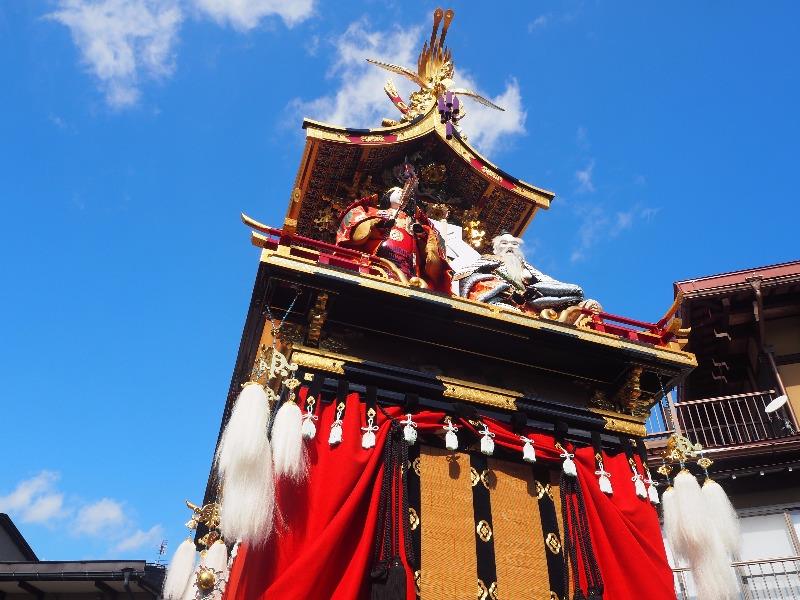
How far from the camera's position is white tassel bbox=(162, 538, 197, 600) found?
347 inches

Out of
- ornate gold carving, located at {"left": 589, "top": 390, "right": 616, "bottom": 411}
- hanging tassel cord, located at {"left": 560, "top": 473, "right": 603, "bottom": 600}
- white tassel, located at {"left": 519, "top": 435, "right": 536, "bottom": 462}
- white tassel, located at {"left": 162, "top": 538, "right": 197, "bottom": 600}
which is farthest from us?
ornate gold carving, located at {"left": 589, "top": 390, "right": 616, "bottom": 411}

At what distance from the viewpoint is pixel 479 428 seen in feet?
27.3

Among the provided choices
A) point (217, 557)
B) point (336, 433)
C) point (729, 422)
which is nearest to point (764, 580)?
point (729, 422)

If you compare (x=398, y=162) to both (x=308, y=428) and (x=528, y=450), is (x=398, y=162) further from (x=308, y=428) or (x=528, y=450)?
(x=308, y=428)

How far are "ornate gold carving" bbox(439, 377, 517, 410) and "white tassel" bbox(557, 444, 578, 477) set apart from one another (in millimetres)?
816

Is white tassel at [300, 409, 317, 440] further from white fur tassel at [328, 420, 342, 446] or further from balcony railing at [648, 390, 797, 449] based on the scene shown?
balcony railing at [648, 390, 797, 449]

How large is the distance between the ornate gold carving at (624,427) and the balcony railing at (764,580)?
4880mm

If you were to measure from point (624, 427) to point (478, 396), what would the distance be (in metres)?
2.02

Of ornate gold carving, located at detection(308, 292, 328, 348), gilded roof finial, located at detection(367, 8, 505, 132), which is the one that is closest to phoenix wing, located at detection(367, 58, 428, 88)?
gilded roof finial, located at detection(367, 8, 505, 132)

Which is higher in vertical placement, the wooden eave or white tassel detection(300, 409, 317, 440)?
the wooden eave

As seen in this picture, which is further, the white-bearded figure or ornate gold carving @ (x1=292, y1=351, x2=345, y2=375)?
the white-bearded figure

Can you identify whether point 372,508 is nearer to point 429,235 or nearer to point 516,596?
point 516,596

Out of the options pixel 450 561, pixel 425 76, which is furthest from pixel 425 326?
pixel 425 76

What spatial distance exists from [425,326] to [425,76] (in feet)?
20.3
